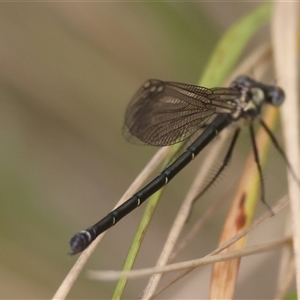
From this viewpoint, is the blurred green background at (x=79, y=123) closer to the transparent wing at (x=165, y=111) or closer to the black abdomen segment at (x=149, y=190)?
the black abdomen segment at (x=149, y=190)

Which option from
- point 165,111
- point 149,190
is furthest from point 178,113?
point 149,190

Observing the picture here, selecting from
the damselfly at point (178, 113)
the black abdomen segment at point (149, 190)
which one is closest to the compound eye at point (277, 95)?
the damselfly at point (178, 113)

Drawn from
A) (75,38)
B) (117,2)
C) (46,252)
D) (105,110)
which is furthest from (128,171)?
(117,2)

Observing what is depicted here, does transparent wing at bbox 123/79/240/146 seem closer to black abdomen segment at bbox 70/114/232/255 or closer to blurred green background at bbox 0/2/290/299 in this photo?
black abdomen segment at bbox 70/114/232/255

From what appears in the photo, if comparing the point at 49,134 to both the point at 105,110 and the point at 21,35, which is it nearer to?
the point at 105,110

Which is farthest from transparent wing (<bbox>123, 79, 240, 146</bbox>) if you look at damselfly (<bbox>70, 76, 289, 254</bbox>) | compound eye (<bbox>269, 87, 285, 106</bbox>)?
compound eye (<bbox>269, 87, 285, 106</bbox>)

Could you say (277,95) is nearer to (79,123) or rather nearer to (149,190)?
(149,190)
